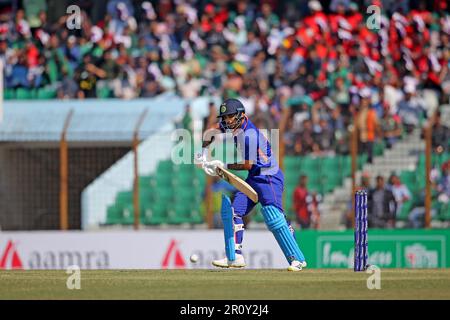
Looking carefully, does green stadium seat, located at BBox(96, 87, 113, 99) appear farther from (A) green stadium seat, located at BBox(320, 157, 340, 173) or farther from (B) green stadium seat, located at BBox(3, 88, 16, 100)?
(A) green stadium seat, located at BBox(320, 157, 340, 173)

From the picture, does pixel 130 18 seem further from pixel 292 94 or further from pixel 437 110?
pixel 437 110

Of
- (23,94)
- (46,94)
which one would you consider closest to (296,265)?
(46,94)

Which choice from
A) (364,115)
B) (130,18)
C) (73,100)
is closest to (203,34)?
(130,18)

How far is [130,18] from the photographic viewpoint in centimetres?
2859

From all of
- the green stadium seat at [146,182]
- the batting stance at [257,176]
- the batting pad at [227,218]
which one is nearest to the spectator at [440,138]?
the green stadium seat at [146,182]

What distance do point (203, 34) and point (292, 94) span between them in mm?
3599

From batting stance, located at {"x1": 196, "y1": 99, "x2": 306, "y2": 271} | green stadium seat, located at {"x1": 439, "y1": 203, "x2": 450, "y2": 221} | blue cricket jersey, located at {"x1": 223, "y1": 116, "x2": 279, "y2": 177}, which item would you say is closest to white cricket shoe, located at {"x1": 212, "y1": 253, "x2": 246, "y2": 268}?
batting stance, located at {"x1": 196, "y1": 99, "x2": 306, "y2": 271}

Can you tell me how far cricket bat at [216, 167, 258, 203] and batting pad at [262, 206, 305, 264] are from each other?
0.64 feet

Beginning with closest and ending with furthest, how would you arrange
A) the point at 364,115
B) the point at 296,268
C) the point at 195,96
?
the point at 296,268
the point at 364,115
the point at 195,96

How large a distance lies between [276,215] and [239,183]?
0.54m

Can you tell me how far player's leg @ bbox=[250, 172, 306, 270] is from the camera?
13703 mm

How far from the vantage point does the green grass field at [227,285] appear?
11.4 m

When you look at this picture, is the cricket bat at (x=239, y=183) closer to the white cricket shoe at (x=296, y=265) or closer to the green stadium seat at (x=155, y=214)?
the white cricket shoe at (x=296, y=265)
